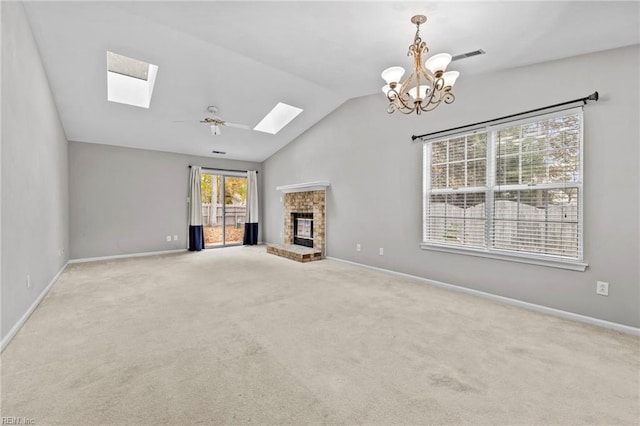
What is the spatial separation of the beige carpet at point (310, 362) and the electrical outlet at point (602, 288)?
0.39m

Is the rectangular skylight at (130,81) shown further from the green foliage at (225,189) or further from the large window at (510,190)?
the large window at (510,190)

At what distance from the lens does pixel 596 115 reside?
2588 mm

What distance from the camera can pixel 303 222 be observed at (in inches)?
257

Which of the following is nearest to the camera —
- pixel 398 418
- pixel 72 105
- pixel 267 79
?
pixel 398 418

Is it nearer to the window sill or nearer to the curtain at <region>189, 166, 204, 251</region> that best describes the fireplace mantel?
the curtain at <region>189, 166, 204, 251</region>

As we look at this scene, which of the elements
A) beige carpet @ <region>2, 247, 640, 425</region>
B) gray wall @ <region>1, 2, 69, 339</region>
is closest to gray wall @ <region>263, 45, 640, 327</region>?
beige carpet @ <region>2, 247, 640, 425</region>

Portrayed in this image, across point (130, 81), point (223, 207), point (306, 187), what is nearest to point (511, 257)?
point (306, 187)

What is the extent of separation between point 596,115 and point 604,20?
83 centimetres

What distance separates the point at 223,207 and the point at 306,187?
2.74 metres

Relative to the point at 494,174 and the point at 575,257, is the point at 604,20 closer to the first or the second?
the point at 494,174

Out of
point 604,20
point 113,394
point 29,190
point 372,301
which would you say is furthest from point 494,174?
point 29,190

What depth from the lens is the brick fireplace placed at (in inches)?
226

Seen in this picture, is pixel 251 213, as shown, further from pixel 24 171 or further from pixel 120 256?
pixel 24 171

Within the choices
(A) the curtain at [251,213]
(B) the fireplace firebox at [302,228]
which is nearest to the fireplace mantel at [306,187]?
(B) the fireplace firebox at [302,228]
